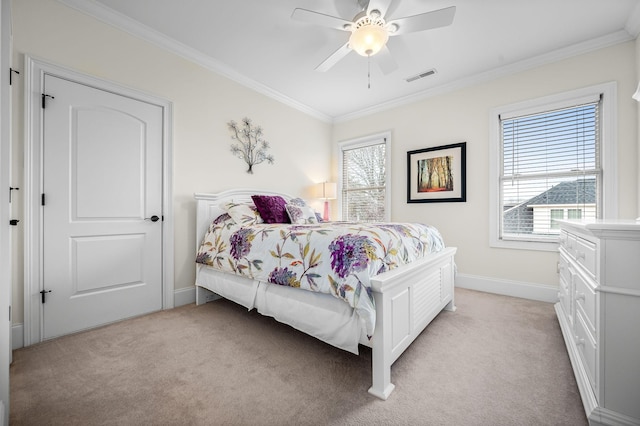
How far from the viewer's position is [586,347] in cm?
133

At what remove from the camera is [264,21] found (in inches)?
92.8

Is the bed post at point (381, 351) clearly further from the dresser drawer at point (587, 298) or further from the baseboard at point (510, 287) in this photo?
the baseboard at point (510, 287)

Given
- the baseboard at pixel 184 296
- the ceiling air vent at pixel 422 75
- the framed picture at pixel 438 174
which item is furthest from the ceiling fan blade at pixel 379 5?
the baseboard at pixel 184 296

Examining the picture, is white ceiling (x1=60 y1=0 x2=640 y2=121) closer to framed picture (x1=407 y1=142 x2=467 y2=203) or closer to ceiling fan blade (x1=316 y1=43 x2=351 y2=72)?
ceiling fan blade (x1=316 y1=43 x2=351 y2=72)

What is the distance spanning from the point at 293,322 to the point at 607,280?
1593 millimetres

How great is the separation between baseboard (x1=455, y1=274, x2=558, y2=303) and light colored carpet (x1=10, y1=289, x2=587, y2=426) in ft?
2.65

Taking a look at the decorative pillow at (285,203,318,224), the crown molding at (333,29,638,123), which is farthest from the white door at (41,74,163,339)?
the crown molding at (333,29,638,123)

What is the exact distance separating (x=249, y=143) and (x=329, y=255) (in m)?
2.38

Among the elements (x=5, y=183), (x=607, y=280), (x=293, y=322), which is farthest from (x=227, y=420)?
(x=607, y=280)

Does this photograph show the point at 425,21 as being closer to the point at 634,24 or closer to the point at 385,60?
the point at 385,60

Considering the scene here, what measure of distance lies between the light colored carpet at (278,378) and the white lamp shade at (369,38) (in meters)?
2.30

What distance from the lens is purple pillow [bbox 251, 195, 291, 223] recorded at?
2729 mm

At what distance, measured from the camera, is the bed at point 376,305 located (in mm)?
1367

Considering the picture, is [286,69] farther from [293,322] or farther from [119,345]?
[119,345]
